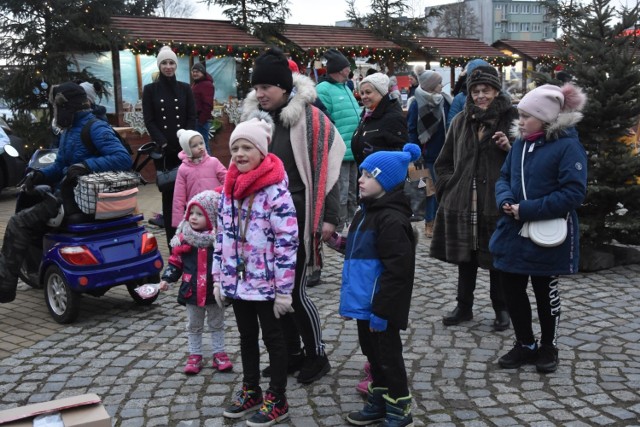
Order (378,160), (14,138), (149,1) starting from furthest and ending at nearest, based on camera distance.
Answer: (149,1)
(14,138)
(378,160)

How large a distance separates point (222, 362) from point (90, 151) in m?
2.37

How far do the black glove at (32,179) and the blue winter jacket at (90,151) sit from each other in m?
0.04

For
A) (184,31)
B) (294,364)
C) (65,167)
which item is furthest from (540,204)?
(184,31)

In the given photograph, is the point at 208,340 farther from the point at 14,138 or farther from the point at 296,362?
the point at 14,138

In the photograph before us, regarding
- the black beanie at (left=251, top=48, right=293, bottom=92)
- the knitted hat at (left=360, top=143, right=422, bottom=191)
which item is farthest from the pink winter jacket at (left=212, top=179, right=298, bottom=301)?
the black beanie at (left=251, top=48, right=293, bottom=92)

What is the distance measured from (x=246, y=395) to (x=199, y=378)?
66 cm

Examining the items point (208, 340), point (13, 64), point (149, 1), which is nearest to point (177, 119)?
point (208, 340)

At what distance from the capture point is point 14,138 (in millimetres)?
12695

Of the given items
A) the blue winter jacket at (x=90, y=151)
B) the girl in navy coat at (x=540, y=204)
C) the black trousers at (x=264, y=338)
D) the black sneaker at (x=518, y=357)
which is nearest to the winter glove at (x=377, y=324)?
the black trousers at (x=264, y=338)

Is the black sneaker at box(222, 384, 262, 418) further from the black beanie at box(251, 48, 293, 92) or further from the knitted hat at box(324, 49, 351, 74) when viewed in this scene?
the knitted hat at box(324, 49, 351, 74)

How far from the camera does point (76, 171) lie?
19.2 ft

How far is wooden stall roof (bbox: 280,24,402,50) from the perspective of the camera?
18031mm

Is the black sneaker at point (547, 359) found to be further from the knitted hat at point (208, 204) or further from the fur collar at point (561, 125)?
the knitted hat at point (208, 204)

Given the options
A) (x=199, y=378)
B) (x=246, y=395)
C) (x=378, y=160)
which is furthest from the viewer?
(x=199, y=378)
